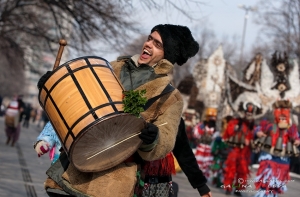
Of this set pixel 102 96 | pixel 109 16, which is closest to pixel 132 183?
pixel 102 96

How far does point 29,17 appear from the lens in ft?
70.1

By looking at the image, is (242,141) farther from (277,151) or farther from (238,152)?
(277,151)

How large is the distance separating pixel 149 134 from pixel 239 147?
10.4 meters

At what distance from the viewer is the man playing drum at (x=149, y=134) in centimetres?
408

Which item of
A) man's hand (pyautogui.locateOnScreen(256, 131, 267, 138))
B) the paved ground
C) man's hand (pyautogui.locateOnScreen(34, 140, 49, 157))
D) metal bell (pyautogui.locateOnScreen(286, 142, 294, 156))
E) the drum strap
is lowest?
the paved ground

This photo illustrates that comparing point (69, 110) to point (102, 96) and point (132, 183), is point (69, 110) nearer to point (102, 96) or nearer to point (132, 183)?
point (102, 96)

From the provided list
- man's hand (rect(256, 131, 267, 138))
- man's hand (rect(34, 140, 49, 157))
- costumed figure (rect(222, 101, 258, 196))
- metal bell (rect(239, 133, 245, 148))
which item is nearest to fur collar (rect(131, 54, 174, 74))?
man's hand (rect(34, 140, 49, 157))

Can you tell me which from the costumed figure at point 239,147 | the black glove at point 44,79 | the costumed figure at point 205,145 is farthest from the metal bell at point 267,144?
the black glove at point 44,79

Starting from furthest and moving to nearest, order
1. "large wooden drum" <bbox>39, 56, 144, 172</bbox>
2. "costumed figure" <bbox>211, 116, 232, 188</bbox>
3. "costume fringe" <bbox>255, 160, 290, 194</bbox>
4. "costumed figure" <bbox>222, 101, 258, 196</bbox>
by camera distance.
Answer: "costumed figure" <bbox>211, 116, 232, 188</bbox>
"costumed figure" <bbox>222, 101, 258, 196</bbox>
"costume fringe" <bbox>255, 160, 290, 194</bbox>
"large wooden drum" <bbox>39, 56, 144, 172</bbox>

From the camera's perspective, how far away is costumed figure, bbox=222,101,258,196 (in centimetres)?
1402

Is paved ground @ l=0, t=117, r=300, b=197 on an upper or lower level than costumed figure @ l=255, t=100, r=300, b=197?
lower

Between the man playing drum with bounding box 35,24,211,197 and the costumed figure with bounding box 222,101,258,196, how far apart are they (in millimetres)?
9241

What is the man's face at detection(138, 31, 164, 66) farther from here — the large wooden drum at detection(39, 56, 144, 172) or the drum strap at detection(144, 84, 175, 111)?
the large wooden drum at detection(39, 56, 144, 172)

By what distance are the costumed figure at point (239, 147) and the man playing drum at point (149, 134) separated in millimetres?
9241
